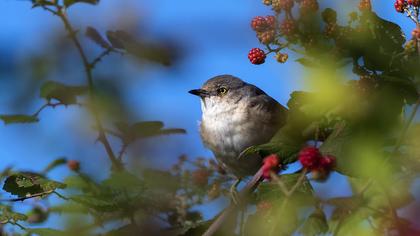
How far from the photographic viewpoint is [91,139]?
401 cm

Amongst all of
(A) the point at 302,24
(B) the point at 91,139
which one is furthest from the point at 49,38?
(A) the point at 302,24

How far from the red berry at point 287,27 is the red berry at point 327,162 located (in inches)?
20.8

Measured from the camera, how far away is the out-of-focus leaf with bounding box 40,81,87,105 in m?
3.58

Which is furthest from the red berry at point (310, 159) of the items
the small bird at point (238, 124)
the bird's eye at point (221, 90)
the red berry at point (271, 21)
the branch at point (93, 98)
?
the bird's eye at point (221, 90)

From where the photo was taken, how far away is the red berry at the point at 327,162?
195cm

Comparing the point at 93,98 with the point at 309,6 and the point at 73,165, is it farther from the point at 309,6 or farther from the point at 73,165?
the point at 309,6

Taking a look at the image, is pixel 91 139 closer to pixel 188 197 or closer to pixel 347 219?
pixel 188 197

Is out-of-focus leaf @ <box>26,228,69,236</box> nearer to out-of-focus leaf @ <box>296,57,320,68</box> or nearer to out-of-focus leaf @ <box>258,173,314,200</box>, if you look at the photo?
out-of-focus leaf @ <box>258,173,314,200</box>

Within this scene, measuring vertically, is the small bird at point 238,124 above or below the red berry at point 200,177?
above

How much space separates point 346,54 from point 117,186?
4.51 ft

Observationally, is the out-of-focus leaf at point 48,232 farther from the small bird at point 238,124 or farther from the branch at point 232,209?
the small bird at point 238,124

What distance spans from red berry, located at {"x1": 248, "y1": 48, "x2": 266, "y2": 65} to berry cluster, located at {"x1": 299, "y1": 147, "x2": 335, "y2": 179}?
2.75 ft

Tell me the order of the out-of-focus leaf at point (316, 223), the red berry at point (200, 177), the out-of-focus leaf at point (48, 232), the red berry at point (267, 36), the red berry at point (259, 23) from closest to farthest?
the out-of-focus leaf at point (316, 223) → the red berry at point (267, 36) → the red berry at point (259, 23) → the out-of-focus leaf at point (48, 232) → the red berry at point (200, 177)

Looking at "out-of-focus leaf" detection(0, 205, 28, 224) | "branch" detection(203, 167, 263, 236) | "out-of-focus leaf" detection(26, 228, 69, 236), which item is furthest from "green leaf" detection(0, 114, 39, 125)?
"branch" detection(203, 167, 263, 236)
